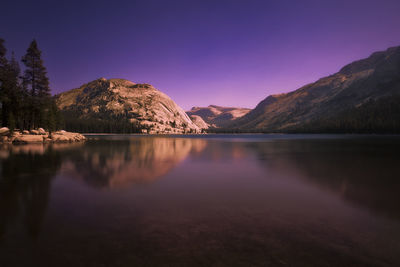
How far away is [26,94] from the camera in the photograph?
83.8 meters

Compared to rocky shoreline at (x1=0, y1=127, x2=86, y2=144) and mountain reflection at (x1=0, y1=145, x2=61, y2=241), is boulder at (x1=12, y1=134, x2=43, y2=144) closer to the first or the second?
rocky shoreline at (x1=0, y1=127, x2=86, y2=144)

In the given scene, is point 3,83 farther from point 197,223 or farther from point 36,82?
point 197,223

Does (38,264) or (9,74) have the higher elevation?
(9,74)

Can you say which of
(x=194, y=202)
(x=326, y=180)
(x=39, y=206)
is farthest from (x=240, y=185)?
(x=39, y=206)

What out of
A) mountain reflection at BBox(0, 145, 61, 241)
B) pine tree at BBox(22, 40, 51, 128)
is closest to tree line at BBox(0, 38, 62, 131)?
pine tree at BBox(22, 40, 51, 128)

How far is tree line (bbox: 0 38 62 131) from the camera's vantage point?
7575 centimetres

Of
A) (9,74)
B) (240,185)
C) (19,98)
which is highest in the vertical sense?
(9,74)

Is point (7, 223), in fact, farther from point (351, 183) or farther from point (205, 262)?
point (351, 183)

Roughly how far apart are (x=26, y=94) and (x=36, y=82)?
6.17 meters

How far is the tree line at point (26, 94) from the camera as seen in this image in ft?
249

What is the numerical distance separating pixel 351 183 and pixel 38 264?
23.6m

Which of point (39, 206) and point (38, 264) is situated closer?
point (38, 264)

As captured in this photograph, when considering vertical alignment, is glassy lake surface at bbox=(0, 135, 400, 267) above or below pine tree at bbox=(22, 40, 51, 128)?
below

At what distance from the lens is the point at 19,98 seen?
80.6 meters
